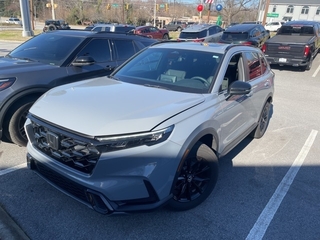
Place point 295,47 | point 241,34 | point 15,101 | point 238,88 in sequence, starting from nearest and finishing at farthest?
point 238,88 → point 15,101 → point 295,47 → point 241,34

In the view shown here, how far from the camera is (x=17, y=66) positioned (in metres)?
4.16

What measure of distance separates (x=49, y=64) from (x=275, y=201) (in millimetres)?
3984

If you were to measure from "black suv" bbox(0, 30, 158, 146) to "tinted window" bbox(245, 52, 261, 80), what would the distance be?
8.26 ft

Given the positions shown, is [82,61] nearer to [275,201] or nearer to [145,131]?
[145,131]

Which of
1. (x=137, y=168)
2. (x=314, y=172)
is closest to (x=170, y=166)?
(x=137, y=168)

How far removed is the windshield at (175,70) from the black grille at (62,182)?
4.95 ft

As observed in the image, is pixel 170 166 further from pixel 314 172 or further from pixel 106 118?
pixel 314 172

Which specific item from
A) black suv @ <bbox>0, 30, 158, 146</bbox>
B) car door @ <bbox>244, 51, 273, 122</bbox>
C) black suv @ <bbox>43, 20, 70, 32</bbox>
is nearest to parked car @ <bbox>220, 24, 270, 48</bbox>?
black suv @ <bbox>0, 30, 158, 146</bbox>

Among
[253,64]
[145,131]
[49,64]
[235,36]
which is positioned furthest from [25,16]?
[145,131]

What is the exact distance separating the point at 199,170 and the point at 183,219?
554mm

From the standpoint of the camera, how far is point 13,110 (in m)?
4.03

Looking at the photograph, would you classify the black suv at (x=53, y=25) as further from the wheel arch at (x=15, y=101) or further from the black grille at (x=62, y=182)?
the black grille at (x=62, y=182)

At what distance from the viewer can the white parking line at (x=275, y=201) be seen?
279 centimetres

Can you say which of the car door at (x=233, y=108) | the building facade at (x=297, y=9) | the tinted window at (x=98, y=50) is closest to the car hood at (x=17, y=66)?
the tinted window at (x=98, y=50)
